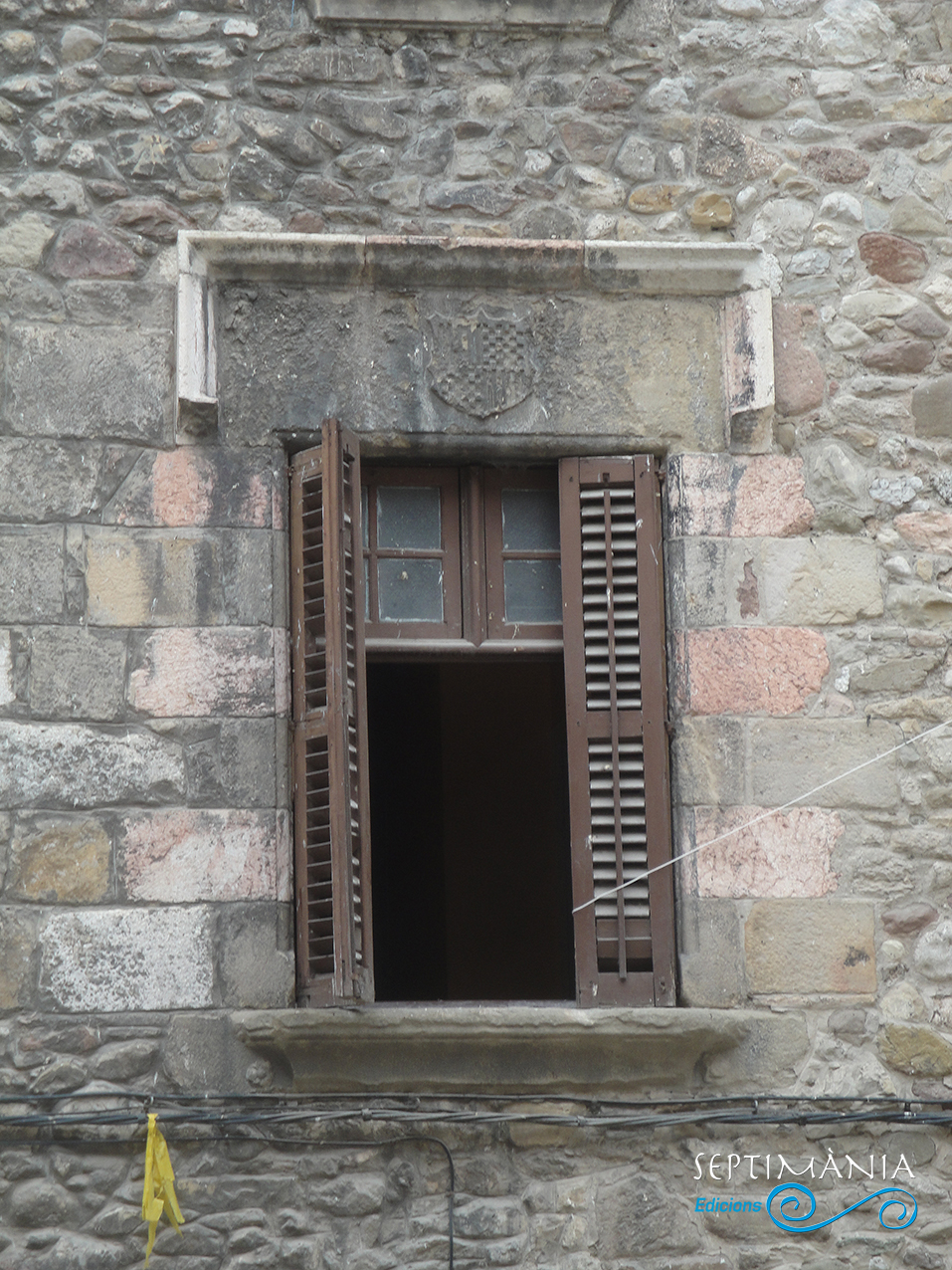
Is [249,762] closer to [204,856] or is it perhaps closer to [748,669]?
[204,856]

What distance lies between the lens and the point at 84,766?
467 cm

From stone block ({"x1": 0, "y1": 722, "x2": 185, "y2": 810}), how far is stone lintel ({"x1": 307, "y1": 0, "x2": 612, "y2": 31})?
7.55 ft

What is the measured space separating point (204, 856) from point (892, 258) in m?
2.75

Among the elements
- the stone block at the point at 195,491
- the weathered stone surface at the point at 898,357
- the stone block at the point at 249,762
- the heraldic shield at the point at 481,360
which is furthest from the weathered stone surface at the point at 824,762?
the stone block at the point at 195,491

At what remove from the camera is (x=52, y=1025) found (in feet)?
14.7

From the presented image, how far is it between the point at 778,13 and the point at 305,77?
151 centimetres

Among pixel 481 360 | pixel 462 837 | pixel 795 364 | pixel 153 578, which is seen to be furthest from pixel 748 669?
pixel 462 837

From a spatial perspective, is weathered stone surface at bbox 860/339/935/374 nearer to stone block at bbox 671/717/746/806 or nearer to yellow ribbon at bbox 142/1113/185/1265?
stone block at bbox 671/717/746/806

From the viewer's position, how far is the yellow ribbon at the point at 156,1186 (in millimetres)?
4203

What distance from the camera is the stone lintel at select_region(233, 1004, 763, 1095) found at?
4.46 meters

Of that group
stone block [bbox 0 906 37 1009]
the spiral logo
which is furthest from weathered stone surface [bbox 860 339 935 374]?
stone block [bbox 0 906 37 1009]

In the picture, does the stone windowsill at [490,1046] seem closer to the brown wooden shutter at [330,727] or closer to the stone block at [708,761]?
the brown wooden shutter at [330,727]

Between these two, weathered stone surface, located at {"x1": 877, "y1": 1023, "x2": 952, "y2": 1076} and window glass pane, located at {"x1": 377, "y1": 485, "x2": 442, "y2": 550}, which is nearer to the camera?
weathered stone surface, located at {"x1": 877, "y1": 1023, "x2": 952, "y2": 1076}

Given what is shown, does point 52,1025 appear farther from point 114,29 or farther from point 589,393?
point 114,29
